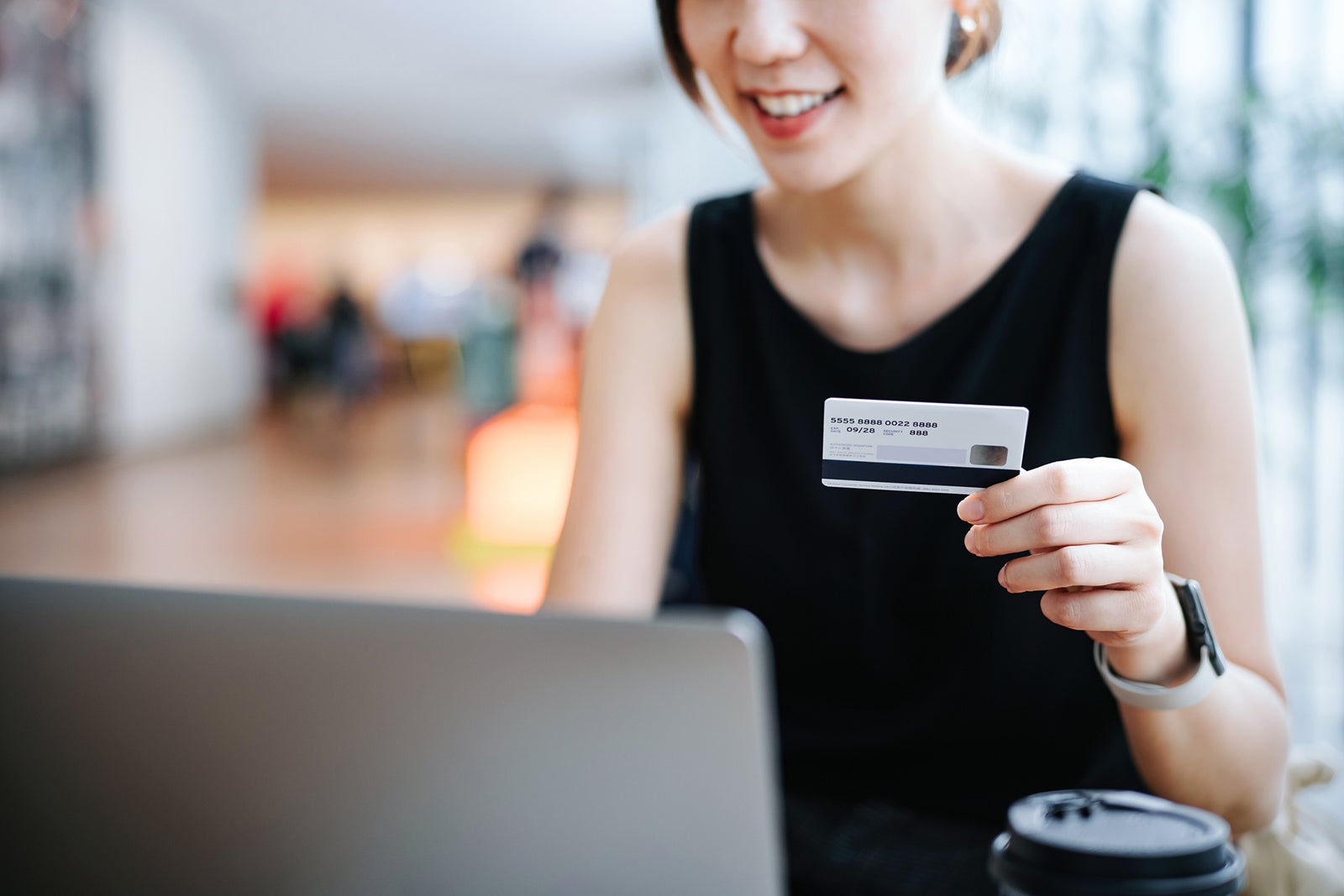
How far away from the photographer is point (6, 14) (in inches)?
210

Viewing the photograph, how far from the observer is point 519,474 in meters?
4.60

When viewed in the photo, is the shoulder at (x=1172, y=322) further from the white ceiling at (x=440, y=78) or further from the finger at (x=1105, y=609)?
the white ceiling at (x=440, y=78)

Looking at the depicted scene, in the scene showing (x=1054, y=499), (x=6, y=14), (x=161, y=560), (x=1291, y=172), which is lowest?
(x=161, y=560)

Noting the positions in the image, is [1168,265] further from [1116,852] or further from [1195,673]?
[1116,852]

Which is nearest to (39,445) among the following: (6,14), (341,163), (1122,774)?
(6,14)

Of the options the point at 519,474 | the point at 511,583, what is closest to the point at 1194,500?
the point at 511,583

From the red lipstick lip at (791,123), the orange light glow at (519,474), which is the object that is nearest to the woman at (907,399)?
the red lipstick lip at (791,123)

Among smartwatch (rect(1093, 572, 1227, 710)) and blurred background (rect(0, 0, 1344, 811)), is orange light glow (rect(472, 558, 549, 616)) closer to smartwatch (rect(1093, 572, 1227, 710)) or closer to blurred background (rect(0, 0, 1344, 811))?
blurred background (rect(0, 0, 1344, 811))

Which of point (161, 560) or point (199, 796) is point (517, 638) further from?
point (161, 560)

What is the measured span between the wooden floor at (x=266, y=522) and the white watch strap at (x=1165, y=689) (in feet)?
6.06

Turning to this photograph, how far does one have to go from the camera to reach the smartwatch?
64 centimetres

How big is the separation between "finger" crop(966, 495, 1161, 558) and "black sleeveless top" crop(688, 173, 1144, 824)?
193 mm

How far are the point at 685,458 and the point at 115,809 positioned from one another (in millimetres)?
656

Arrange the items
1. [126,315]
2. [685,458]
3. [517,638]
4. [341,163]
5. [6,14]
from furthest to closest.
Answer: [341,163]
[126,315]
[6,14]
[685,458]
[517,638]
